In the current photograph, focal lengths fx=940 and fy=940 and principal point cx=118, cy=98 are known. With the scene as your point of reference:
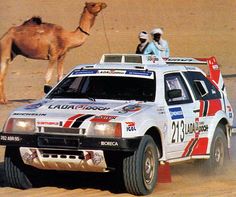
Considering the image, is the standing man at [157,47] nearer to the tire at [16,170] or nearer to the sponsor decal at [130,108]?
the sponsor decal at [130,108]

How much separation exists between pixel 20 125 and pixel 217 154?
3117 mm

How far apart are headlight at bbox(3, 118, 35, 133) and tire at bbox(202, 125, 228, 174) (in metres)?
2.76

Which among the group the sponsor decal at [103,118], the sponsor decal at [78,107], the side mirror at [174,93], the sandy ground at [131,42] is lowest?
the sandy ground at [131,42]

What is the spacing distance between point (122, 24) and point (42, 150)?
3962 cm

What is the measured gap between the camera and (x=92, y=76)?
38.6 feet

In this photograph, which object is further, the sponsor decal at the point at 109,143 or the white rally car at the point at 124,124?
the white rally car at the point at 124,124

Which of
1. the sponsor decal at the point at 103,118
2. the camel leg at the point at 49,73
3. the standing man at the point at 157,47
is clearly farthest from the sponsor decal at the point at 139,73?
the camel leg at the point at 49,73

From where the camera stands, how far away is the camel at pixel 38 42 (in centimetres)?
2438

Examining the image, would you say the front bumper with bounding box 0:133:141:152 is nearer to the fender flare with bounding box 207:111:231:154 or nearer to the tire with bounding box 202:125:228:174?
the fender flare with bounding box 207:111:231:154

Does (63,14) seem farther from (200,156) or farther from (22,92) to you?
(200,156)

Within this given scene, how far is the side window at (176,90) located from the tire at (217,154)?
2.51 feet

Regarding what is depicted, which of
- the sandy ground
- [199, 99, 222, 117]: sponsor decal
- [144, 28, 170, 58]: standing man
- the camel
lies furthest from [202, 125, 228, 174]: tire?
the camel

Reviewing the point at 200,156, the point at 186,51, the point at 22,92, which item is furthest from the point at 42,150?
the point at 186,51

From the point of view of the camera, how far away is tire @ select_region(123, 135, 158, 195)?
1023 cm
